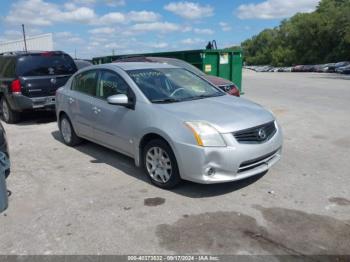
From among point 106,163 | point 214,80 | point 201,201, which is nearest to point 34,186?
point 106,163

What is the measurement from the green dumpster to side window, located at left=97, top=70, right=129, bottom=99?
6.91 m

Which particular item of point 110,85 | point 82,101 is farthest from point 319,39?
point 110,85

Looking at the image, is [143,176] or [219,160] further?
[143,176]

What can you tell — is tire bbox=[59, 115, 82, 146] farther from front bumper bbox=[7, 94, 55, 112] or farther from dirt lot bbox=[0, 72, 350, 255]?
front bumper bbox=[7, 94, 55, 112]

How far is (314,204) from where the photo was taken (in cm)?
433

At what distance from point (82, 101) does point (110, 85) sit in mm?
797

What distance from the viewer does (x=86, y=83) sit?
250 inches

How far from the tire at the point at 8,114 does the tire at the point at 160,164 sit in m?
5.93

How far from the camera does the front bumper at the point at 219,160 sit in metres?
4.27

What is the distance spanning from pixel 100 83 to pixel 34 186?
188 centimetres

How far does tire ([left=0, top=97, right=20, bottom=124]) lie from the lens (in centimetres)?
958

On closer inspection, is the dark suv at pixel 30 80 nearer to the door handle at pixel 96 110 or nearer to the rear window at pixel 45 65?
the rear window at pixel 45 65

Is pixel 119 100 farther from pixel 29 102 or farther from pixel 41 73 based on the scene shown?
pixel 41 73

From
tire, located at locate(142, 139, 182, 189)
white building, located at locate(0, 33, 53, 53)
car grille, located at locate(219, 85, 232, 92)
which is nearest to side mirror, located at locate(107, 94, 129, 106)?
tire, located at locate(142, 139, 182, 189)
